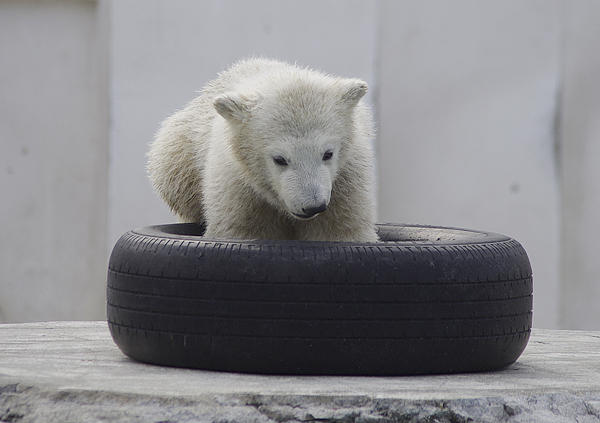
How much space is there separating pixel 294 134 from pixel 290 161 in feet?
0.30

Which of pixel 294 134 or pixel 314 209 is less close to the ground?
pixel 294 134

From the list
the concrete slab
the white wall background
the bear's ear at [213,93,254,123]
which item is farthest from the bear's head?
the white wall background

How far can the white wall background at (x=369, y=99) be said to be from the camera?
16.7ft

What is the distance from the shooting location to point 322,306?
188 cm

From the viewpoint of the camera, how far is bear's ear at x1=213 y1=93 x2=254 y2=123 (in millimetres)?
2320

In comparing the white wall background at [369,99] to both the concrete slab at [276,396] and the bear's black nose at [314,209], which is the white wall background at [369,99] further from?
the concrete slab at [276,396]

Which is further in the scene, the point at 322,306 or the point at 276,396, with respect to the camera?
the point at 322,306

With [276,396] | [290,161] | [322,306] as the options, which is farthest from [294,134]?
[276,396]

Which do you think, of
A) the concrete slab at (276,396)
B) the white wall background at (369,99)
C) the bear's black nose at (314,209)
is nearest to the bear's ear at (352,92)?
the bear's black nose at (314,209)

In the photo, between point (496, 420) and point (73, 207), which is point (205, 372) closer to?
point (496, 420)

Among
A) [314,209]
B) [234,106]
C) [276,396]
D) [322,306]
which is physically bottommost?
[276,396]

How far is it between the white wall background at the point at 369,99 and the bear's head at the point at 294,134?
108 inches

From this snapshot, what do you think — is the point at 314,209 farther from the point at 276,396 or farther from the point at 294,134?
the point at 276,396

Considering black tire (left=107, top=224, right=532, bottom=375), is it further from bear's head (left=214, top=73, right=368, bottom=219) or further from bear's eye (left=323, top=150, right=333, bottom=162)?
bear's eye (left=323, top=150, right=333, bottom=162)
